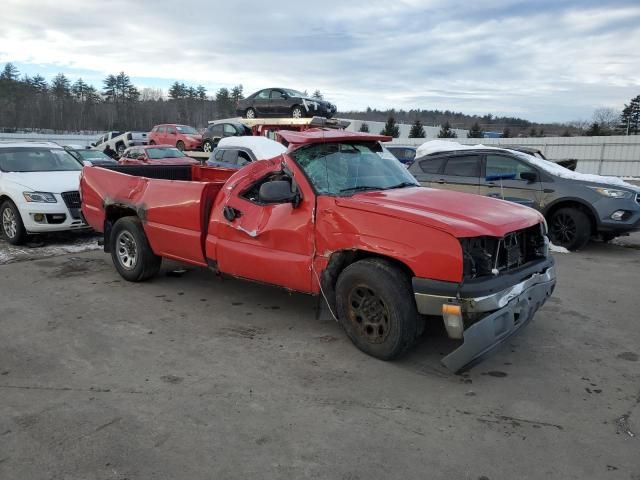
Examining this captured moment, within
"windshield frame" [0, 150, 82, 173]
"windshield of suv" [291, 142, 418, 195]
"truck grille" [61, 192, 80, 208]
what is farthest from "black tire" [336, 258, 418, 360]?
"windshield frame" [0, 150, 82, 173]

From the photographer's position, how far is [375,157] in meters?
5.27

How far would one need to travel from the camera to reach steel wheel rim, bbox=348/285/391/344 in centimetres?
411

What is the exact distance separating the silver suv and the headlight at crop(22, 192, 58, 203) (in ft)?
23.5

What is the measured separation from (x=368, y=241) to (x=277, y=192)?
3.29 ft

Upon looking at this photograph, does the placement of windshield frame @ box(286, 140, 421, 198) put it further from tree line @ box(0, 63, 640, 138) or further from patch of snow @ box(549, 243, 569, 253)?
tree line @ box(0, 63, 640, 138)

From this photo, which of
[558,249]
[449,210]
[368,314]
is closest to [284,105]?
[558,249]

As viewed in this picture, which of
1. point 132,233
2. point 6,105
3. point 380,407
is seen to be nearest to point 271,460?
point 380,407

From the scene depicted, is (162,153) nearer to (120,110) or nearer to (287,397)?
(287,397)

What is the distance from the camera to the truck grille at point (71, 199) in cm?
855

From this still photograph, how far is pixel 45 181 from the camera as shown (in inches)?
344

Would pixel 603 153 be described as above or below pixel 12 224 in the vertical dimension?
above

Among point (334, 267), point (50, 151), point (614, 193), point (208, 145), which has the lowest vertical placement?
point (334, 267)

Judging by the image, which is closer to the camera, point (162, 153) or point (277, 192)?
point (277, 192)

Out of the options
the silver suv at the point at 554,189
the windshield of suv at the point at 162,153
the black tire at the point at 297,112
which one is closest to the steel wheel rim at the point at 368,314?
the silver suv at the point at 554,189
